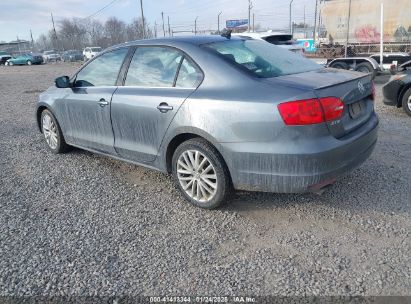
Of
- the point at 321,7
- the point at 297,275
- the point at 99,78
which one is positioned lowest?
the point at 297,275

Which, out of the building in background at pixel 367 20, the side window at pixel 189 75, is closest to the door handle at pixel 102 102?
the side window at pixel 189 75

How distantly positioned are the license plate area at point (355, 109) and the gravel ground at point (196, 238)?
880 mm

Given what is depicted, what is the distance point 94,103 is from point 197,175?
65.2 inches

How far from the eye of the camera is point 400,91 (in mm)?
7121

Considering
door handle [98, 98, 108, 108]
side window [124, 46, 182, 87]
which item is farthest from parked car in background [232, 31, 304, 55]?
door handle [98, 98, 108, 108]

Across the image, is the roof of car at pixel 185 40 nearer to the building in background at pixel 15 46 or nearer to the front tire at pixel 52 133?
the front tire at pixel 52 133

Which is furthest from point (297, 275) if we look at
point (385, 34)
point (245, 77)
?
point (385, 34)

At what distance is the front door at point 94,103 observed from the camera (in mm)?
4172

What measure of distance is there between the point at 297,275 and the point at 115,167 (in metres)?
2.98

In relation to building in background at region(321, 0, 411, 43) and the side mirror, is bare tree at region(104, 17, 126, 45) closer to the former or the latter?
building in background at region(321, 0, 411, 43)

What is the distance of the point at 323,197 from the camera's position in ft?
12.1

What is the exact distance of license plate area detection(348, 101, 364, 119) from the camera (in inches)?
125

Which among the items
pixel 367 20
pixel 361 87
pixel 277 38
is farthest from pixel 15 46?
pixel 361 87

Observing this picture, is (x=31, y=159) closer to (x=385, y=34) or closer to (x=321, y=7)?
(x=385, y=34)
